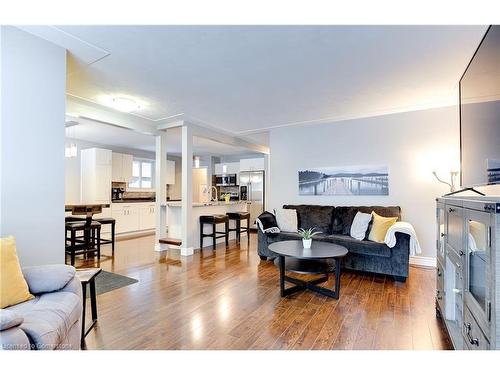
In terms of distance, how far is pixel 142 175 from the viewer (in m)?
8.16

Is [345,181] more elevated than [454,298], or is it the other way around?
[345,181]

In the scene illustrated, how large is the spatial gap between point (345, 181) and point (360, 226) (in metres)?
1.08

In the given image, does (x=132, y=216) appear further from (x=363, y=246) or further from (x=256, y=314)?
(x=363, y=246)

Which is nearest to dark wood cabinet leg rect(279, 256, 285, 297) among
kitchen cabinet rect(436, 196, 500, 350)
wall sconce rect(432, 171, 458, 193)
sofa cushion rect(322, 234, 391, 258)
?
sofa cushion rect(322, 234, 391, 258)

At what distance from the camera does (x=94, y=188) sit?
6.22m

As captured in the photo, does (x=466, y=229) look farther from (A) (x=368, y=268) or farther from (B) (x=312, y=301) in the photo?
(A) (x=368, y=268)

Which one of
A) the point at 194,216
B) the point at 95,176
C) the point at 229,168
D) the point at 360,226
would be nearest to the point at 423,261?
the point at 360,226

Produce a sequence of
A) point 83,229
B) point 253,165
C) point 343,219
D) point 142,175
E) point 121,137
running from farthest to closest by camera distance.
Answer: point 142,175 → point 253,165 → point 121,137 → point 83,229 → point 343,219

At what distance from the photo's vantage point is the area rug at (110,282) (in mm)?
3014

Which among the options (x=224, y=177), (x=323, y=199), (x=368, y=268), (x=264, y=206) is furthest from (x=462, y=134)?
(x=224, y=177)

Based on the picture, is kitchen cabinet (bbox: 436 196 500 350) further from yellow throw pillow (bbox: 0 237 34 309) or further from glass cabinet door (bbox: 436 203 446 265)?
yellow throw pillow (bbox: 0 237 34 309)

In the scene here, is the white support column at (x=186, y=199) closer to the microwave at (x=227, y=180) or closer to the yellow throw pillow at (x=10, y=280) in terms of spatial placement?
the yellow throw pillow at (x=10, y=280)

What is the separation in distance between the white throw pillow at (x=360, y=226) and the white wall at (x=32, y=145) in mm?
3535
